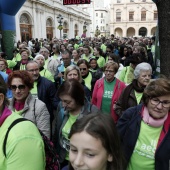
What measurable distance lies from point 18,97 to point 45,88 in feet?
3.16

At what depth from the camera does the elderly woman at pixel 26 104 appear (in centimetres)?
231

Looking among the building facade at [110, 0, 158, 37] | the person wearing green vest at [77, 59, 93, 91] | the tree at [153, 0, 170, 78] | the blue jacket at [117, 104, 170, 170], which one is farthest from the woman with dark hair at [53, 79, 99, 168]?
the building facade at [110, 0, 158, 37]

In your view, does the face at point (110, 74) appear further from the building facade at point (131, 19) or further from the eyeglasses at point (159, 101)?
the building facade at point (131, 19)

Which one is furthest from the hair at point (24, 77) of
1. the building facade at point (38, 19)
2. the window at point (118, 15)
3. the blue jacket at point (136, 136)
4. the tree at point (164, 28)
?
the window at point (118, 15)

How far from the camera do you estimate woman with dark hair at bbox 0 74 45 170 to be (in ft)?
3.80

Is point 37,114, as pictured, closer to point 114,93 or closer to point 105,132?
point 105,132

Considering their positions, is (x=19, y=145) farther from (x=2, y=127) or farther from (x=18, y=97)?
(x=18, y=97)

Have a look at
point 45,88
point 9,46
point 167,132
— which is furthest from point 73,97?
point 9,46

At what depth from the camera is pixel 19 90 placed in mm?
2357

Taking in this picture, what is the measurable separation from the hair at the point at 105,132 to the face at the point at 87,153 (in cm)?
3

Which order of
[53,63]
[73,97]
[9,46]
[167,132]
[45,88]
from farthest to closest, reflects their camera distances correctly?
[9,46] → [53,63] → [45,88] → [73,97] → [167,132]

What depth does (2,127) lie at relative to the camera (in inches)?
49.5

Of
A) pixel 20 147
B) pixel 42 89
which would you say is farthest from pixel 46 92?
pixel 20 147

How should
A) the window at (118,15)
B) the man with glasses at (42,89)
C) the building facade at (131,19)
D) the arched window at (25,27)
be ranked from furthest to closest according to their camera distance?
the window at (118,15), the building facade at (131,19), the arched window at (25,27), the man with glasses at (42,89)
